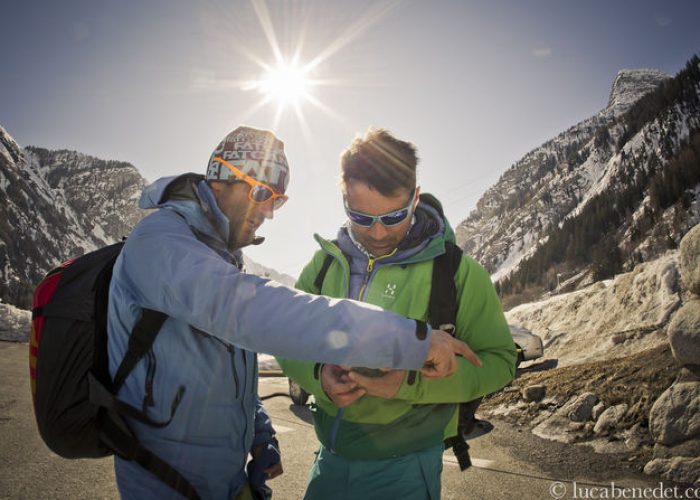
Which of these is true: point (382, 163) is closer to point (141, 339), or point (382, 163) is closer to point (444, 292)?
point (444, 292)

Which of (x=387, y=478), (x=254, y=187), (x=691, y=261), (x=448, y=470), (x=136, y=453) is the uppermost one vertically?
(x=254, y=187)

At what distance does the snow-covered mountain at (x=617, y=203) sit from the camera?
42000 mm

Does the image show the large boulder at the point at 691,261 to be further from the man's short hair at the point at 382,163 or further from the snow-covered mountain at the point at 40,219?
the snow-covered mountain at the point at 40,219

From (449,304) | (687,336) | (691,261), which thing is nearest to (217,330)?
(449,304)

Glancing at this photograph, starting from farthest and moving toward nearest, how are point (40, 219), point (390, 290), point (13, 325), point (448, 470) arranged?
point (40, 219)
point (13, 325)
point (448, 470)
point (390, 290)

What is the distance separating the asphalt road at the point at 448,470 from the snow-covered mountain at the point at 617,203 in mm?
41724

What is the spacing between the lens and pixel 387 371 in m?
1.65

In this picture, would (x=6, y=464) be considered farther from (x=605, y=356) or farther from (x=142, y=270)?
(x=605, y=356)

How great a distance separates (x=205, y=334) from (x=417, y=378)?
100 centimetres

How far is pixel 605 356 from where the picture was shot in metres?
9.35

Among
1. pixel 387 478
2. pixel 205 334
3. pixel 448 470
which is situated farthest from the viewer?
pixel 448 470

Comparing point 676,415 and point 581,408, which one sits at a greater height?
point 676,415

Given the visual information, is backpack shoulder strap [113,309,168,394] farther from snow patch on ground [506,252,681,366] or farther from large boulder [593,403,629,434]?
snow patch on ground [506,252,681,366]

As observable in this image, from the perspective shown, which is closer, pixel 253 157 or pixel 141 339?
pixel 141 339
